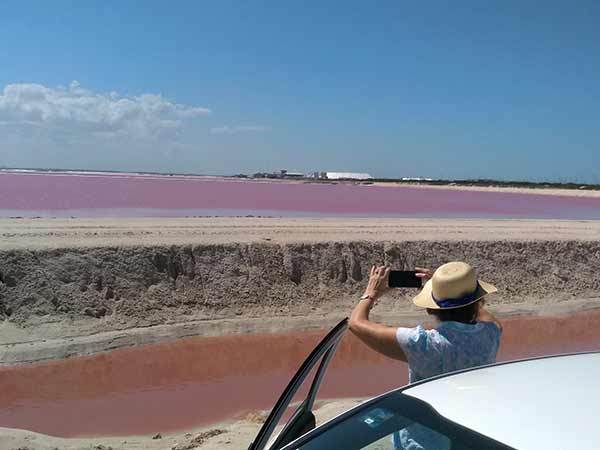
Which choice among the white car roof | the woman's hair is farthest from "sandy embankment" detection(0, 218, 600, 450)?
the white car roof

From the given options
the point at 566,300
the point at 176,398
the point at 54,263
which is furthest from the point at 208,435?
the point at 566,300

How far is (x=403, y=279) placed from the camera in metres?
3.33

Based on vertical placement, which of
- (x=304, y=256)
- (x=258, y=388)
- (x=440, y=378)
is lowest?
(x=258, y=388)

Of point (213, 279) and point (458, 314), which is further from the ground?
point (458, 314)

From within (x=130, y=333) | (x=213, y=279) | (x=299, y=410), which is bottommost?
(x=130, y=333)

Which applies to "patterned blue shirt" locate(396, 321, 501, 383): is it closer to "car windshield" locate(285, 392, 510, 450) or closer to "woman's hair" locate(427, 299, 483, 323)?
"woman's hair" locate(427, 299, 483, 323)

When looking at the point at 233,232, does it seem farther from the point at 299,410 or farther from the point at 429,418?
the point at 429,418

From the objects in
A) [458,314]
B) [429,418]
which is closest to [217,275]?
[458,314]

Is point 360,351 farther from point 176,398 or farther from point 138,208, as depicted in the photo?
point 138,208

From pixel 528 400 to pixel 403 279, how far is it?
1312mm

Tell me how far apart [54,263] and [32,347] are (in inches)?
80.0

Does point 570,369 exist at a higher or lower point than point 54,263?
higher

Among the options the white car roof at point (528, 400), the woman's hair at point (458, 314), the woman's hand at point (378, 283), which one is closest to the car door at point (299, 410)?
the woman's hand at point (378, 283)

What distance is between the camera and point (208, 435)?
6344 mm
